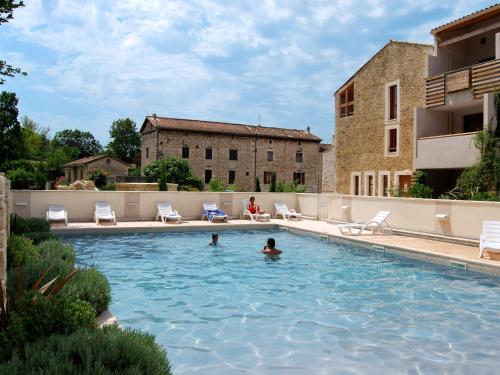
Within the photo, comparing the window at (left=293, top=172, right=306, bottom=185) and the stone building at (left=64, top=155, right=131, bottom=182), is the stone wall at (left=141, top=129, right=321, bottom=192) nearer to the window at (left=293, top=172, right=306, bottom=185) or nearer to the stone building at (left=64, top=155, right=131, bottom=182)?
the window at (left=293, top=172, right=306, bottom=185)

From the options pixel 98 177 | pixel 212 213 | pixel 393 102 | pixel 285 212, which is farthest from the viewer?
pixel 98 177

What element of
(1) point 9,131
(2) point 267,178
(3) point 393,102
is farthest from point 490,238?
(2) point 267,178

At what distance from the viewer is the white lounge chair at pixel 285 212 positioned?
1894 cm

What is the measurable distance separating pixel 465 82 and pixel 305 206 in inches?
334

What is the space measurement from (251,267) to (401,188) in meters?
16.1

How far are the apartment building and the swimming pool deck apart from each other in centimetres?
656

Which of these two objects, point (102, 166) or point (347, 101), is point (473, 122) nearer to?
point (347, 101)

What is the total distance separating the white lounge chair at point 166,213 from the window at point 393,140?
13860mm

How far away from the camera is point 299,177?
174ft

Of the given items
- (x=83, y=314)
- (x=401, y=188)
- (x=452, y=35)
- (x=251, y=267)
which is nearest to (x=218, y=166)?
(x=401, y=188)

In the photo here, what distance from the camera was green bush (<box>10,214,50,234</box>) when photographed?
371 inches

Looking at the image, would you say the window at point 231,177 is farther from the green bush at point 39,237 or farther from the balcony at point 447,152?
Result: the green bush at point 39,237

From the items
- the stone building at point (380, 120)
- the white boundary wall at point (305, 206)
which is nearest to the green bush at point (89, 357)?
the white boundary wall at point (305, 206)

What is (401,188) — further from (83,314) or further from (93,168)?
(93,168)
